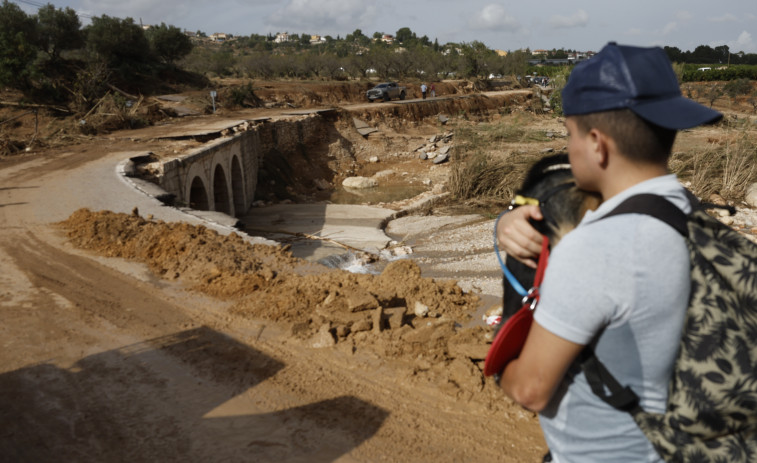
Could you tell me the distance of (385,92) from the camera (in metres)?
35.0

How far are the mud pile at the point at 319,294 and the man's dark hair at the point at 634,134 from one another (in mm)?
3132

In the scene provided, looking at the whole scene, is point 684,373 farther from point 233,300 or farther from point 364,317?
point 233,300

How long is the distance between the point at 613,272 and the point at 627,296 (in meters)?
0.06

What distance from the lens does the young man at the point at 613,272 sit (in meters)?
1.18

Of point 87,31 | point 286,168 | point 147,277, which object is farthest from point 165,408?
point 87,31

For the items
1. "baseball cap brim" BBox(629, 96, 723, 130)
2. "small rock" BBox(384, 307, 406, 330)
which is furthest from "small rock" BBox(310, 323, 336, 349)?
"baseball cap brim" BBox(629, 96, 723, 130)

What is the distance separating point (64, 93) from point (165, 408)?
948 inches

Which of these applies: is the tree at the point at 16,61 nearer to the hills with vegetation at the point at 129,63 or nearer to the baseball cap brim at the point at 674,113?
the hills with vegetation at the point at 129,63

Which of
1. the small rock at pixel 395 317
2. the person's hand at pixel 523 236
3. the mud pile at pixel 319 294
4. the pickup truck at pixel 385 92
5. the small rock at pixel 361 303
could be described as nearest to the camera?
the person's hand at pixel 523 236

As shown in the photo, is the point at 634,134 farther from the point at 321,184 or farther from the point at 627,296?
the point at 321,184

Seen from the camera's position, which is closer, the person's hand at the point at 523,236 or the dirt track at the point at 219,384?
the person's hand at the point at 523,236

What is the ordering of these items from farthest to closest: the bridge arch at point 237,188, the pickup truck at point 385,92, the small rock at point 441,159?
the pickup truck at point 385,92
the small rock at point 441,159
the bridge arch at point 237,188

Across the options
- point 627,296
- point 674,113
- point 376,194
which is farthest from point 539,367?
point 376,194

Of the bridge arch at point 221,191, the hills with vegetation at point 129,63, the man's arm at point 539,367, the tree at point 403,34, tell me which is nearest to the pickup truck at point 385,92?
the hills with vegetation at point 129,63
